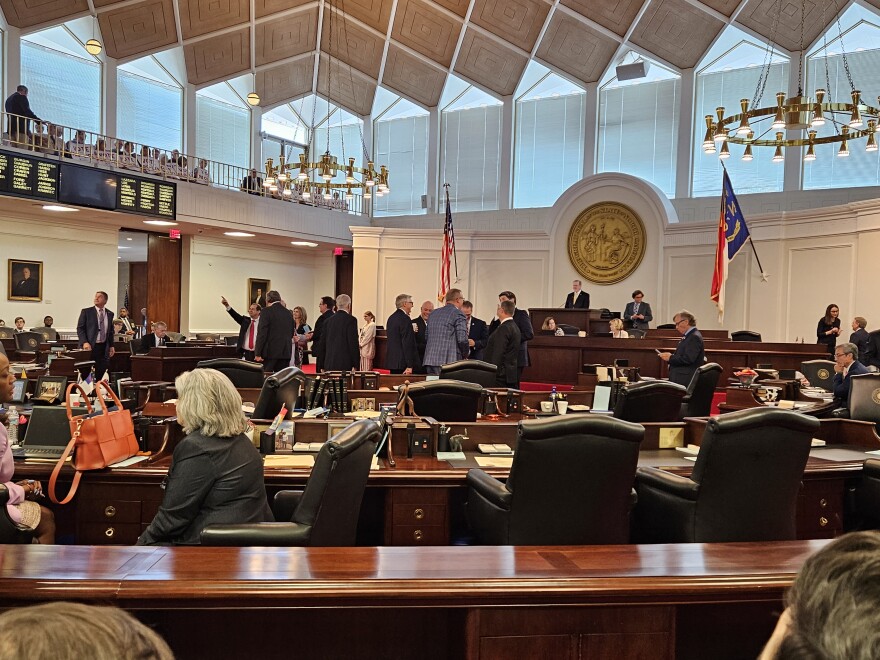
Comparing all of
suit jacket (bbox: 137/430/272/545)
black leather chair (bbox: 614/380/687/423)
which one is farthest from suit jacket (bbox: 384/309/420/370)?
suit jacket (bbox: 137/430/272/545)

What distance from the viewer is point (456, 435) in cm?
417

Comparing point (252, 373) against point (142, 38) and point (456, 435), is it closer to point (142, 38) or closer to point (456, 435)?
point (456, 435)

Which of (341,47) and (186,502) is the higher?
(341,47)

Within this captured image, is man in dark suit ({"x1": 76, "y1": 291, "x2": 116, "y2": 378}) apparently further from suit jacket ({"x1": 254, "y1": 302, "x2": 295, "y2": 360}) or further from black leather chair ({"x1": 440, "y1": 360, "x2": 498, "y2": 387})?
black leather chair ({"x1": 440, "y1": 360, "x2": 498, "y2": 387})

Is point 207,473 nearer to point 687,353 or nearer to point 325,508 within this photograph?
point 325,508

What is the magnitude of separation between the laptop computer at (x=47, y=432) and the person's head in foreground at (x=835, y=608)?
3413 millimetres

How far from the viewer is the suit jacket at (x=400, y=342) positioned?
28.7 feet

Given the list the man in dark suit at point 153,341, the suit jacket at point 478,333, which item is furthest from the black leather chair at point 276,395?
the man in dark suit at point 153,341

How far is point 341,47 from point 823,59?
1034cm

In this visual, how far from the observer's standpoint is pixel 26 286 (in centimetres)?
1352

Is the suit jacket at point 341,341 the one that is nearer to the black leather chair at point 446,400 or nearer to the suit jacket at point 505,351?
the suit jacket at point 505,351

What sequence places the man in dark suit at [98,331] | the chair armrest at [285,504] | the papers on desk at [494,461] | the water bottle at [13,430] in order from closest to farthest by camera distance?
the chair armrest at [285,504] < the papers on desk at [494,461] < the water bottle at [13,430] < the man in dark suit at [98,331]

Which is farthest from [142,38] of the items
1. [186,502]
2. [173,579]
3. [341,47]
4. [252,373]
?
[173,579]

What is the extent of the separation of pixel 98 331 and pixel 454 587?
30.2 feet
